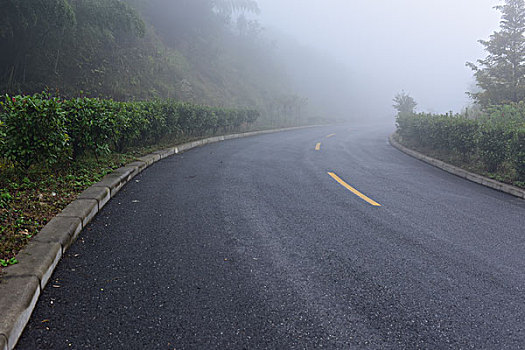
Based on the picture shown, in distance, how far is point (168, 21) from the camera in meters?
37.7

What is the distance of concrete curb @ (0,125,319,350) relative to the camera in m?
2.08

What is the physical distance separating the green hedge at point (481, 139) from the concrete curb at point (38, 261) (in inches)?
333

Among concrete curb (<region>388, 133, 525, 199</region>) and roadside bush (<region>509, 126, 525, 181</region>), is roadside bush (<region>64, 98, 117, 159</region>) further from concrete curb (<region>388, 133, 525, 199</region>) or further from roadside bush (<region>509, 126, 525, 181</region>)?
roadside bush (<region>509, 126, 525, 181</region>)

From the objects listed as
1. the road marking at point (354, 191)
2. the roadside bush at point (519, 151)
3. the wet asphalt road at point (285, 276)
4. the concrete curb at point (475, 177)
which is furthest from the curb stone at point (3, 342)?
the roadside bush at point (519, 151)

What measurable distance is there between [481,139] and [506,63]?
57.1 ft

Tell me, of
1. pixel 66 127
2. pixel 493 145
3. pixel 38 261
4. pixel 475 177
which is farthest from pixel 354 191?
pixel 66 127

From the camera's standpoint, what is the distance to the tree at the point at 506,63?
20.7 meters

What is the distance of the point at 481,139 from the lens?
8.69 m

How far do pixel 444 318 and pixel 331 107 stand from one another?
211 ft

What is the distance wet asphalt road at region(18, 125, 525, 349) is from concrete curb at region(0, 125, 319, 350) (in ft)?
0.31

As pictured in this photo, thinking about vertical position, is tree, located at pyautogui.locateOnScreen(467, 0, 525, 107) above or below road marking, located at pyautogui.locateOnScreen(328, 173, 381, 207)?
above

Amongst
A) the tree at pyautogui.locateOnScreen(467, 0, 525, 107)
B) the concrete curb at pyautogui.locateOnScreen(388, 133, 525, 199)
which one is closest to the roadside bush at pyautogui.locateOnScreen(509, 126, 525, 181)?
the concrete curb at pyautogui.locateOnScreen(388, 133, 525, 199)

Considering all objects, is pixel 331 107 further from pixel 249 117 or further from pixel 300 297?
pixel 300 297

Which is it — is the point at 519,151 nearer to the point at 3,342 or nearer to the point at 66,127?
the point at 3,342
